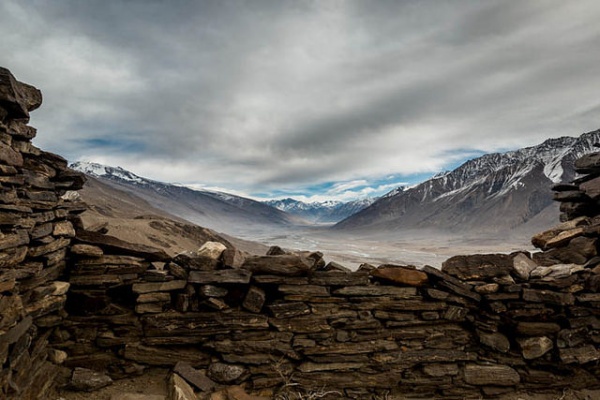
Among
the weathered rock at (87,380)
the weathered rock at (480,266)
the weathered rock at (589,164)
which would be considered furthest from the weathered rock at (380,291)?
the weathered rock at (589,164)

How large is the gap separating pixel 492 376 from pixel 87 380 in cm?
786

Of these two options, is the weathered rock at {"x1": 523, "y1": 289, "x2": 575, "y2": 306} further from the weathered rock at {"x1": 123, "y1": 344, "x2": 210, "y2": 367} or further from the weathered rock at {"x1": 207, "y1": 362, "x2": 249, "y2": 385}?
the weathered rock at {"x1": 123, "y1": 344, "x2": 210, "y2": 367}

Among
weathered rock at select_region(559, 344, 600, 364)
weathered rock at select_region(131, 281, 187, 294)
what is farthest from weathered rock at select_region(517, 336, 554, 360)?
weathered rock at select_region(131, 281, 187, 294)

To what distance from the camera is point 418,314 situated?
7.36 metres

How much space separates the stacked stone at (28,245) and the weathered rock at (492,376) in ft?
26.3

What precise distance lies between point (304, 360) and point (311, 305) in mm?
1126

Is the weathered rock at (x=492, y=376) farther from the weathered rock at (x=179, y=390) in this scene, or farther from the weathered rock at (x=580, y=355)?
the weathered rock at (x=179, y=390)

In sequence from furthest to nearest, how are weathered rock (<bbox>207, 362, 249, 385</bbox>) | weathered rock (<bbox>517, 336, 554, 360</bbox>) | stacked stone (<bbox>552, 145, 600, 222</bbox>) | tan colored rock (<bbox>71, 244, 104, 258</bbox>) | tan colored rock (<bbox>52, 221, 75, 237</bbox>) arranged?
stacked stone (<bbox>552, 145, 600, 222</bbox>)
weathered rock (<bbox>517, 336, 554, 360</bbox>)
tan colored rock (<bbox>71, 244, 104, 258</bbox>)
weathered rock (<bbox>207, 362, 249, 385</bbox>)
tan colored rock (<bbox>52, 221, 75, 237</bbox>)

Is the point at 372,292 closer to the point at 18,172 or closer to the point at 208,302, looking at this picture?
the point at 208,302

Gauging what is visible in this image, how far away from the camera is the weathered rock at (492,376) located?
7.12 meters

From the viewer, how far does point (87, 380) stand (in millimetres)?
6281

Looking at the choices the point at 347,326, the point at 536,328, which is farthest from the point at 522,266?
the point at 347,326

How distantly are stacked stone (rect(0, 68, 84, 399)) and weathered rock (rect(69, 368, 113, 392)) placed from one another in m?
0.38

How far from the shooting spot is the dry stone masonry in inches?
262
